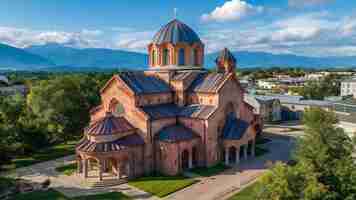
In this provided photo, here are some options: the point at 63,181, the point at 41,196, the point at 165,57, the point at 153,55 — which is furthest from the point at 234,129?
the point at 41,196

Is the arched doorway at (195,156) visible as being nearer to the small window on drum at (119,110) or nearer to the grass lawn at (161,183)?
the grass lawn at (161,183)

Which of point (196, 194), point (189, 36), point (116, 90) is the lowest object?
point (196, 194)

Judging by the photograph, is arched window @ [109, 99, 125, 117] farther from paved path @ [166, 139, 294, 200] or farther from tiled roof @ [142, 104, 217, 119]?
paved path @ [166, 139, 294, 200]

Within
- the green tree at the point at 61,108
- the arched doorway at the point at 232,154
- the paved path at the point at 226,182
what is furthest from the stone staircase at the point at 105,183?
the green tree at the point at 61,108

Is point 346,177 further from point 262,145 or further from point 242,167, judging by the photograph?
point 262,145

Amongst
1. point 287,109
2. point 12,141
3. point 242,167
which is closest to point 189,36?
point 242,167

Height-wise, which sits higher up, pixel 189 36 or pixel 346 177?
pixel 189 36

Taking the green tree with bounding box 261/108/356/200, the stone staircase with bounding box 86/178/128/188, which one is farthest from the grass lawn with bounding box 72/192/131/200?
the green tree with bounding box 261/108/356/200
